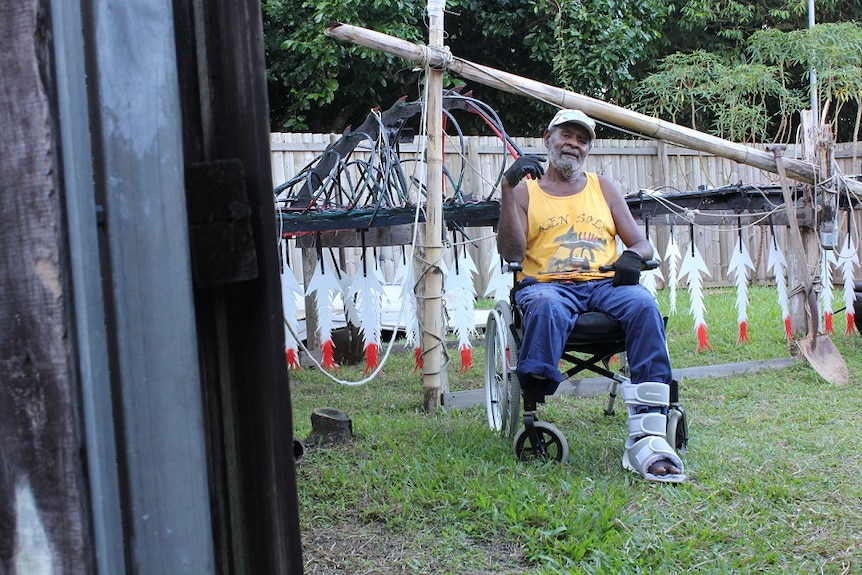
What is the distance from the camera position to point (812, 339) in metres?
5.41

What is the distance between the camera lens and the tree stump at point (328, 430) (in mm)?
3842

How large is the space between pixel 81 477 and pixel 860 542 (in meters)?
2.32

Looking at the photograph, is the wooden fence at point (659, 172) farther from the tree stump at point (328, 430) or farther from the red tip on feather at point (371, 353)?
the tree stump at point (328, 430)

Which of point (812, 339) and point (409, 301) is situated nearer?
point (812, 339)

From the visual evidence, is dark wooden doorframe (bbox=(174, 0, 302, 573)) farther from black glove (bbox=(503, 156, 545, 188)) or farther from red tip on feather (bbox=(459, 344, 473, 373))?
red tip on feather (bbox=(459, 344, 473, 373))

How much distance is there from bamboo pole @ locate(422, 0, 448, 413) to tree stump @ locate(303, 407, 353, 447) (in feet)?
2.71

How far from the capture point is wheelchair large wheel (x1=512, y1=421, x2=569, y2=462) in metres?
3.36

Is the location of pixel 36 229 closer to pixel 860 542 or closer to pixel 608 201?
pixel 860 542

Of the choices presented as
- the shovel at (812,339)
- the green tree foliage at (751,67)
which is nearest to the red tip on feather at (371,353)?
the shovel at (812,339)

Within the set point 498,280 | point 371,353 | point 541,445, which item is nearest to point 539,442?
point 541,445

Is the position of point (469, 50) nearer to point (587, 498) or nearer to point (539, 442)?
point (539, 442)

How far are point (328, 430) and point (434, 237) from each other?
1260 mm

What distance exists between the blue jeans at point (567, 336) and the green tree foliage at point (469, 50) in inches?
295

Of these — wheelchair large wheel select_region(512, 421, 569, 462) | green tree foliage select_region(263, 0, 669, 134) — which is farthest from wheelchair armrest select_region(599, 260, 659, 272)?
green tree foliage select_region(263, 0, 669, 134)
